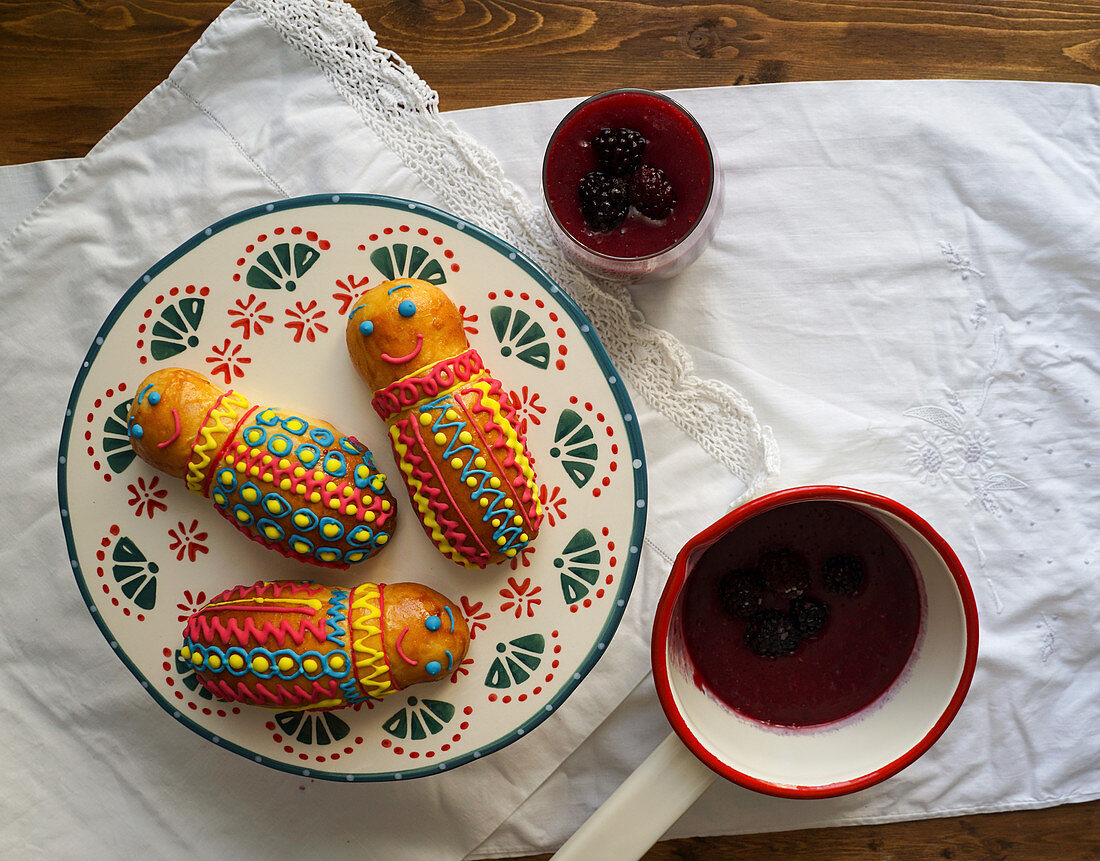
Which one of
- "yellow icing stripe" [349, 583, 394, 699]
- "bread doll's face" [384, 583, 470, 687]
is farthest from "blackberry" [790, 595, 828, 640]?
"yellow icing stripe" [349, 583, 394, 699]

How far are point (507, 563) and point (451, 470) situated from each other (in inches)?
6.2

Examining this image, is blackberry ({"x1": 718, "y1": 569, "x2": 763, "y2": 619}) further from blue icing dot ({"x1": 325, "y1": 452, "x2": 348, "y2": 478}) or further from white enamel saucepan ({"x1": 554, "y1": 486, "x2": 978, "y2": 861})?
blue icing dot ({"x1": 325, "y1": 452, "x2": 348, "y2": 478})

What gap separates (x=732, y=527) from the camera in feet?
3.38

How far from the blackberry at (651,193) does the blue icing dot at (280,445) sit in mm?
580

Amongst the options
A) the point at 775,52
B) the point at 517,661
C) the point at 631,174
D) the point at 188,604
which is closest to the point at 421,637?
the point at 517,661

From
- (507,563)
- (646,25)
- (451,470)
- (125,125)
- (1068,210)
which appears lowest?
(507,563)

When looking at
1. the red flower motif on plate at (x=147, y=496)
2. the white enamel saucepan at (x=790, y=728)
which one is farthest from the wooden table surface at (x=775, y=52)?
the red flower motif on plate at (x=147, y=496)

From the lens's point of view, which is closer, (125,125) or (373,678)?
(373,678)

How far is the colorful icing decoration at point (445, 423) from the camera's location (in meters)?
1.02

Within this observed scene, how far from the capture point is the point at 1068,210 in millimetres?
1299

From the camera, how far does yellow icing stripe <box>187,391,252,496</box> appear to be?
1035 mm

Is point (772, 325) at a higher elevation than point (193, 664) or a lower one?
higher

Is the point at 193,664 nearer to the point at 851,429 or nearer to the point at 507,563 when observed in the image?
the point at 507,563

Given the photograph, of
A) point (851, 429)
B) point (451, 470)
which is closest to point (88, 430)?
point (451, 470)
